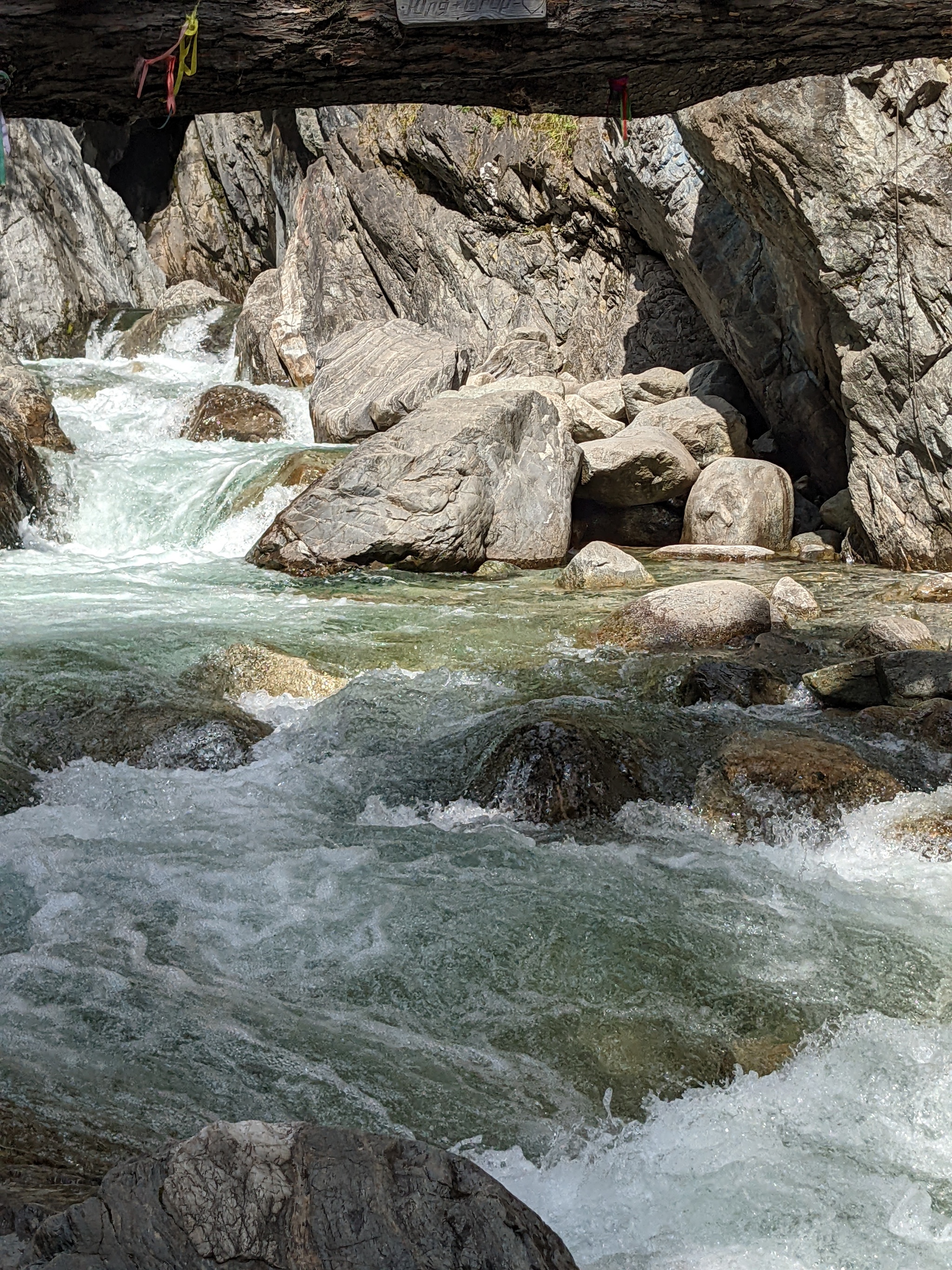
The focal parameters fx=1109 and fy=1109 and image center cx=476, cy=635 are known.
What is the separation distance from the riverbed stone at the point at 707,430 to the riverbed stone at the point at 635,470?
550mm

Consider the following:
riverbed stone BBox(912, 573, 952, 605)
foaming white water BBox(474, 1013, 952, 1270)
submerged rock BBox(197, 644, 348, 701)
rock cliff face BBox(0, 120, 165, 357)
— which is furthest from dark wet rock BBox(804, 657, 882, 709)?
rock cliff face BBox(0, 120, 165, 357)

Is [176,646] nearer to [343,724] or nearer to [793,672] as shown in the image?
[343,724]

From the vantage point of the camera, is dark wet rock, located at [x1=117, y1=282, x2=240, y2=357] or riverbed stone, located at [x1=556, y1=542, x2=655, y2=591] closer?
riverbed stone, located at [x1=556, y1=542, x2=655, y2=591]

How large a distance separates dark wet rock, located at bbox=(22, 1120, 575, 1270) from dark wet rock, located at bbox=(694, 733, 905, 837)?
10.9 ft

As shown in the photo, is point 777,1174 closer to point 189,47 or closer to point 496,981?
point 496,981

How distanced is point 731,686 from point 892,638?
146cm

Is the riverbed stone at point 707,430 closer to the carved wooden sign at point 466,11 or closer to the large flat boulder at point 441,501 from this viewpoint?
the large flat boulder at point 441,501

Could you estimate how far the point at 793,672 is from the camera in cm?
689

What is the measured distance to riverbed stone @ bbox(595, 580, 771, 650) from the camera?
25.0 feet

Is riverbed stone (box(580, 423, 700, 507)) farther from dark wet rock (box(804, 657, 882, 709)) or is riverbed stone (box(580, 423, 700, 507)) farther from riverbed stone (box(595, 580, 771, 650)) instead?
dark wet rock (box(804, 657, 882, 709))

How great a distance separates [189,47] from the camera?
313 centimetres

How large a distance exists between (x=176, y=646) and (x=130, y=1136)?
5.08m

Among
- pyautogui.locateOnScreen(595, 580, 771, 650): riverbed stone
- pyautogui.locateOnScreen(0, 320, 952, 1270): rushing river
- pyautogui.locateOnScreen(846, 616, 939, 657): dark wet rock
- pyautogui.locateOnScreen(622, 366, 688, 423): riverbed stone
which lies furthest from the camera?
pyautogui.locateOnScreen(622, 366, 688, 423): riverbed stone

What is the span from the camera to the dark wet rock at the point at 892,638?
23.3 ft
